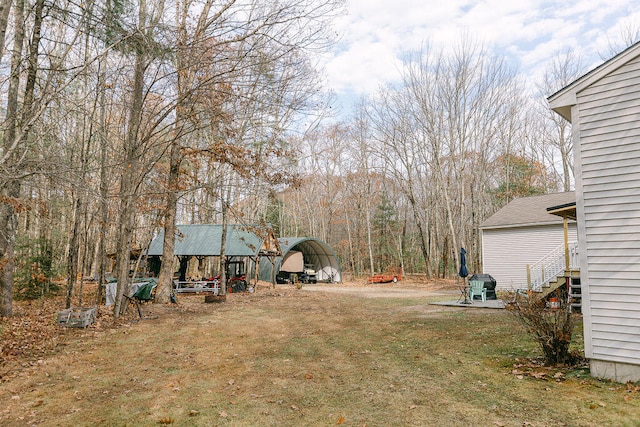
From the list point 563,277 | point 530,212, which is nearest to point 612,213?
point 563,277

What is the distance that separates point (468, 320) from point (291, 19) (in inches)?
344

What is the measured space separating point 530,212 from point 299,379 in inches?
705

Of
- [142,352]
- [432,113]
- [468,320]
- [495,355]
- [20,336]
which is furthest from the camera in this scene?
[432,113]

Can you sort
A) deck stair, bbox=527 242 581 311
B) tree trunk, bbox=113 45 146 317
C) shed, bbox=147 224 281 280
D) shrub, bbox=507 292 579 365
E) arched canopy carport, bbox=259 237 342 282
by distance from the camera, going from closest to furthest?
1. shrub, bbox=507 292 579 365
2. tree trunk, bbox=113 45 146 317
3. deck stair, bbox=527 242 581 311
4. shed, bbox=147 224 281 280
5. arched canopy carport, bbox=259 237 342 282

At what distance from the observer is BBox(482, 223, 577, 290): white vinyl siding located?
18500mm

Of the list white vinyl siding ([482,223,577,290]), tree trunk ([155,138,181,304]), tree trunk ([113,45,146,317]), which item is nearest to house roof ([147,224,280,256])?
tree trunk ([155,138,181,304])

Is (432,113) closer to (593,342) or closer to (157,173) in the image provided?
(157,173)

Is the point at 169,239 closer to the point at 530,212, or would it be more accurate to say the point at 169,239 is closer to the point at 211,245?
the point at 211,245

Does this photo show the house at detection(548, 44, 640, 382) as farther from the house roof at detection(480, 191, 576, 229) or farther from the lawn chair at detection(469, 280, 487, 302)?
the house roof at detection(480, 191, 576, 229)

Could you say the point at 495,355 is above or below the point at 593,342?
below

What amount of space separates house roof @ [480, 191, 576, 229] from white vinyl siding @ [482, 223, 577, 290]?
12.6 inches

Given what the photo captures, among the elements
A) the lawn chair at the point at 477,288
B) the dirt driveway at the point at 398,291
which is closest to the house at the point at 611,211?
the lawn chair at the point at 477,288

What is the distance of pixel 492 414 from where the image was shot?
4.47 metres

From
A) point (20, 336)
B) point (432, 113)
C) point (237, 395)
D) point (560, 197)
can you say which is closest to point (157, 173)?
point (20, 336)
